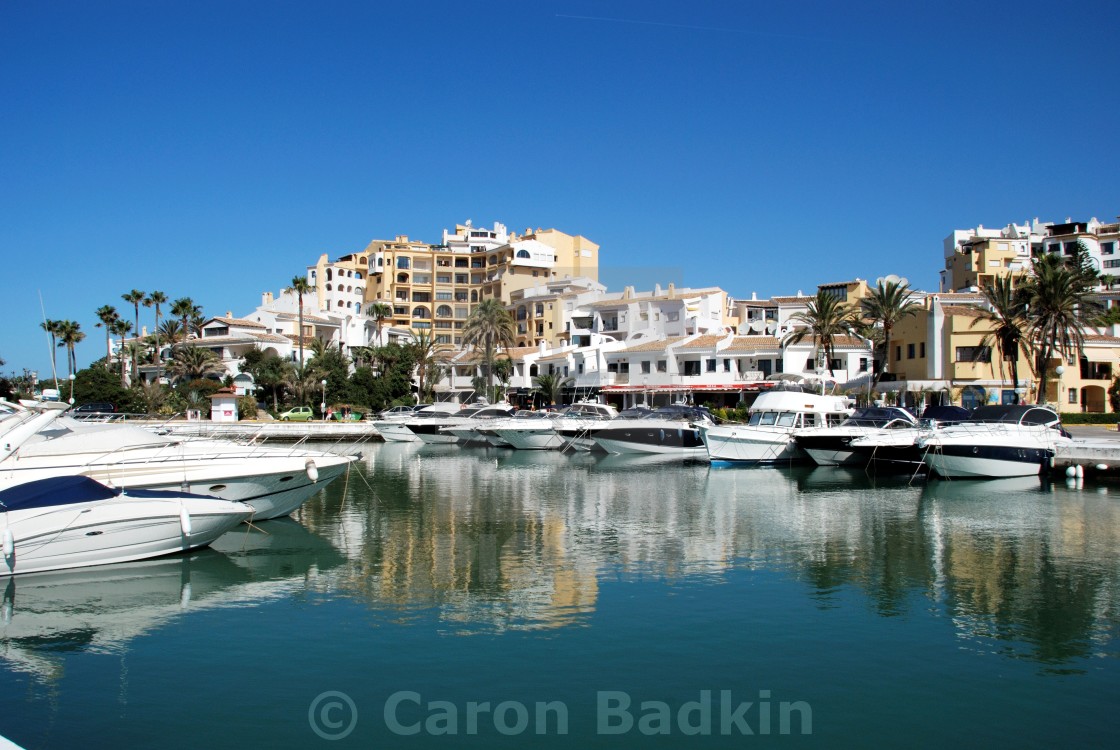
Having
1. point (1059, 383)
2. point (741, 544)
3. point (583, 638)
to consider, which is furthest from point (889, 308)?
point (583, 638)

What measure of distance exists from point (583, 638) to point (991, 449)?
27957mm

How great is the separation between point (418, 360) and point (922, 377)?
4662 cm

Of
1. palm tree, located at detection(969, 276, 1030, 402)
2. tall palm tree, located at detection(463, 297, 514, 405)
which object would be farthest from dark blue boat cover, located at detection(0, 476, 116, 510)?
tall palm tree, located at detection(463, 297, 514, 405)

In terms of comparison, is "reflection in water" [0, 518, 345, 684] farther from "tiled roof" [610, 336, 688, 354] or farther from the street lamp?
the street lamp

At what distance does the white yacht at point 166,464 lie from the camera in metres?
21.8

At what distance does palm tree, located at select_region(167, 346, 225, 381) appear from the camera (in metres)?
78.4

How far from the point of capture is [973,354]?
57812 mm

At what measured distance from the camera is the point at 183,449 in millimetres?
25250

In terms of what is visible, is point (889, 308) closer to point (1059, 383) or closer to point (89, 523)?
point (1059, 383)

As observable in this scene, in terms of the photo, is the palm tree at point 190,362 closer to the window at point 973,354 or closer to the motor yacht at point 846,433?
the motor yacht at point 846,433

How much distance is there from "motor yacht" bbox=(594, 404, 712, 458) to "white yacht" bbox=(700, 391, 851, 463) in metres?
3.19

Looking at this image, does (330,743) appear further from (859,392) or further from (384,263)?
(384,263)

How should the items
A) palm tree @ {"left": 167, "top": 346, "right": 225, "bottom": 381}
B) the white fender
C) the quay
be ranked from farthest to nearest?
1. palm tree @ {"left": 167, "top": 346, "right": 225, "bottom": 381}
2. the quay
3. the white fender

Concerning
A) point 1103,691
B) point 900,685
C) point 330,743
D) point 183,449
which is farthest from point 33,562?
point 1103,691
